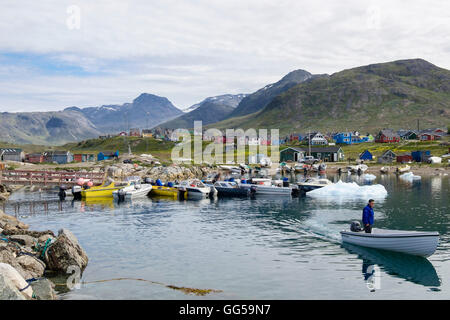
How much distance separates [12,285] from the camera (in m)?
18.5

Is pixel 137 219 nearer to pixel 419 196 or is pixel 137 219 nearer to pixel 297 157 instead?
pixel 419 196

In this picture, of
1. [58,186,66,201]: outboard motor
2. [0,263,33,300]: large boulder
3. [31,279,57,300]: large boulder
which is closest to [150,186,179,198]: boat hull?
[58,186,66,201]: outboard motor

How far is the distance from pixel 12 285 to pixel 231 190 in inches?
2388

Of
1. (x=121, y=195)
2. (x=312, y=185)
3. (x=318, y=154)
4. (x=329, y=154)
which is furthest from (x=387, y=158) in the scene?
(x=121, y=195)

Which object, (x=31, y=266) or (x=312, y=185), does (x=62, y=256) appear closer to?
(x=31, y=266)

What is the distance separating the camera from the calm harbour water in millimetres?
25719

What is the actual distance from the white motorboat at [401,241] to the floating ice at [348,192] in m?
38.7

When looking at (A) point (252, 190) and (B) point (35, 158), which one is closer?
(A) point (252, 190)

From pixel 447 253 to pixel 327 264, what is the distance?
1069 cm

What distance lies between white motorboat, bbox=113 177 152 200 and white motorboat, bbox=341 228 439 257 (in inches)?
1767

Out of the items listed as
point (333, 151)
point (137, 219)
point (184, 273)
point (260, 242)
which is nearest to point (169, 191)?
point (137, 219)

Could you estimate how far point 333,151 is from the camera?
16912cm

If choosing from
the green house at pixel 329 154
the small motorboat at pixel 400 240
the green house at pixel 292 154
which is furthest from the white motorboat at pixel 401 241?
the green house at pixel 292 154
